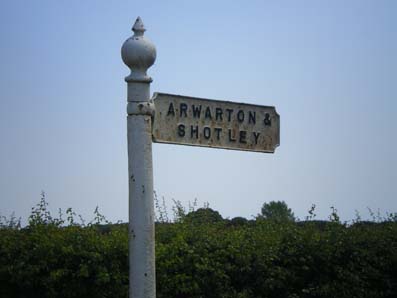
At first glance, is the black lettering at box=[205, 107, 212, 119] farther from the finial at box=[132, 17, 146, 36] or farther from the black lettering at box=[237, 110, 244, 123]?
the finial at box=[132, 17, 146, 36]

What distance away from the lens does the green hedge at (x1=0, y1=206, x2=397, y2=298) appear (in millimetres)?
8516

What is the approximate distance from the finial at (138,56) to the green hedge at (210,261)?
311cm

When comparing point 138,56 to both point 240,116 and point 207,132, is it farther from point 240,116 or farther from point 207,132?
point 240,116

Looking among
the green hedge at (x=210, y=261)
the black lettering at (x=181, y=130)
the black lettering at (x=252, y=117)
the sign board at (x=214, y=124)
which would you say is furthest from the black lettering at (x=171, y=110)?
the green hedge at (x=210, y=261)

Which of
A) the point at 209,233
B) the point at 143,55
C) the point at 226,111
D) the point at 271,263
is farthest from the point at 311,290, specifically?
the point at 143,55

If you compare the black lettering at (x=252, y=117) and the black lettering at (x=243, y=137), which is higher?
the black lettering at (x=252, y=117)

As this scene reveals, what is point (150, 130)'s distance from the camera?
5.85 meters

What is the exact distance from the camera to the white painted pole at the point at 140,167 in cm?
570

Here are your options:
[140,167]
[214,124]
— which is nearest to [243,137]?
[214,124]

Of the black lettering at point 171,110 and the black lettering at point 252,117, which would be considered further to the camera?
the black lettering at point 252,117

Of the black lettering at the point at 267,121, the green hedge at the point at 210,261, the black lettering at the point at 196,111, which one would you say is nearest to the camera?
the black lettering at the point at 196,111

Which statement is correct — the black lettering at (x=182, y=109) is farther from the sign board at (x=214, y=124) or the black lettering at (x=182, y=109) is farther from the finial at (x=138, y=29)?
the finial at (x=138, y=29)

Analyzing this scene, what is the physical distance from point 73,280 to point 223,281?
1.60m

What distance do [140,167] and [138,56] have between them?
30.6 inches
